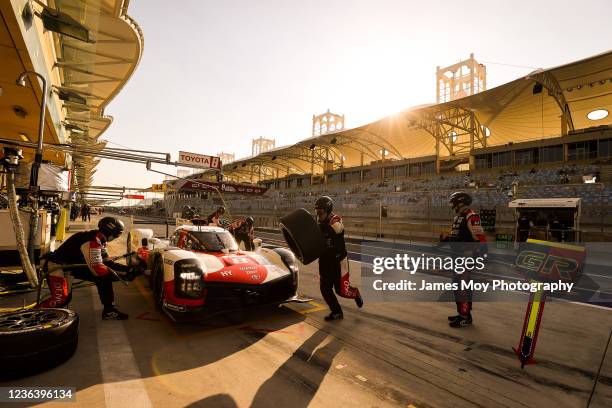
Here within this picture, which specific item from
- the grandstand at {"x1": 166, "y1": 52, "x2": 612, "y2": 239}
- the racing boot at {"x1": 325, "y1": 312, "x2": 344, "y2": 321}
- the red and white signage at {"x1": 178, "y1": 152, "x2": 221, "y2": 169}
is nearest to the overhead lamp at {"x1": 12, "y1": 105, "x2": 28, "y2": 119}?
the red and white signage at {"x1": 178, "y1": 152, "x2": 221, "y2": 169}

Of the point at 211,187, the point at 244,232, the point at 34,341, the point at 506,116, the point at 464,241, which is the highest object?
the point at 506,116

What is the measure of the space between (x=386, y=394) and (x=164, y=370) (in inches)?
80.1

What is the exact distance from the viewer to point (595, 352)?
11.1ft

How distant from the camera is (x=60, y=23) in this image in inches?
237

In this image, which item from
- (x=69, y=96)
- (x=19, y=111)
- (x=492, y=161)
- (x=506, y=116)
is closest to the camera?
(x=19, y=111)

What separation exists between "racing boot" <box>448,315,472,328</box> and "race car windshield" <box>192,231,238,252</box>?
11.3ft

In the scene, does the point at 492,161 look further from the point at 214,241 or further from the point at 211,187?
the point at 214,241

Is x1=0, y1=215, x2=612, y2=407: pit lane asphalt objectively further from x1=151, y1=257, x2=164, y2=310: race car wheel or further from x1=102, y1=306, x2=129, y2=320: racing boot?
x1=151, y1=257, x2=164, y2=310: race car wheel

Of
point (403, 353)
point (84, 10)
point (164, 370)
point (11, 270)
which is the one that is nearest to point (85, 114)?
point (84, 10)

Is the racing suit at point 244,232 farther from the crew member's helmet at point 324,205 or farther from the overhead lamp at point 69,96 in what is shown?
the overhead lamp at point 69,96

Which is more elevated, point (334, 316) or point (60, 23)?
point (60, 23)

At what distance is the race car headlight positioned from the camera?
3.64 meters

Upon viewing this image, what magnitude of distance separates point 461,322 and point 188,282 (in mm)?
3734

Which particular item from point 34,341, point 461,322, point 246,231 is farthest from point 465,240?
point 246,231
